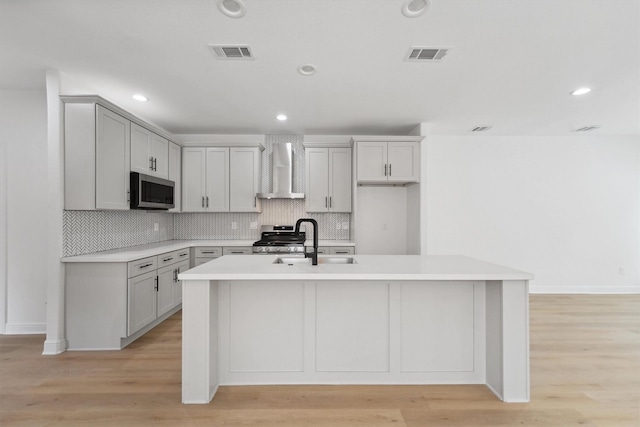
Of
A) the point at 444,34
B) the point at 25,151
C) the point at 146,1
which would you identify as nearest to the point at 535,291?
the point at 444,34

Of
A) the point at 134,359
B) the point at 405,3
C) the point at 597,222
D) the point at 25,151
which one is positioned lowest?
the point at 134,359

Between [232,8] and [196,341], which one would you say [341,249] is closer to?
[196,341]

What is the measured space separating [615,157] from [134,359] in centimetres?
766

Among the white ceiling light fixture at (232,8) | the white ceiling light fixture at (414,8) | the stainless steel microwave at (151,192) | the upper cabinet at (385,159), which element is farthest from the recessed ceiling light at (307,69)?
the stainless steel microwave at (151,192)

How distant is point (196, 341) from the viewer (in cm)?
212

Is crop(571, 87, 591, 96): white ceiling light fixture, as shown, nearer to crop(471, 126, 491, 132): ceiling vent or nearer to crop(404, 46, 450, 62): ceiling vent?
crop(471, 126, 491, 132): ceiling vent

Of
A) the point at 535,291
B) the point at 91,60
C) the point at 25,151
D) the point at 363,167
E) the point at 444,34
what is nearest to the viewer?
the point at 444,34

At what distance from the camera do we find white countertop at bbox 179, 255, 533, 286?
2064 millimetres

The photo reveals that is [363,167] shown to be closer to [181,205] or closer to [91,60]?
[181,205]

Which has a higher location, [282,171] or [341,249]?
[282,171]

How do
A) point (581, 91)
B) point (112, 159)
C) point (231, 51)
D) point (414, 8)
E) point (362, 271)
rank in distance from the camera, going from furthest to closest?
point (581, 91), point (112, 159), point (231, 51), point (362, 271), point (414, 8)

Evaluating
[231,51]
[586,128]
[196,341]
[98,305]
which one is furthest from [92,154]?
[586,128]

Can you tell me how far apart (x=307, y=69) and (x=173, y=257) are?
2870mm

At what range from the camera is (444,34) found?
232 cm
